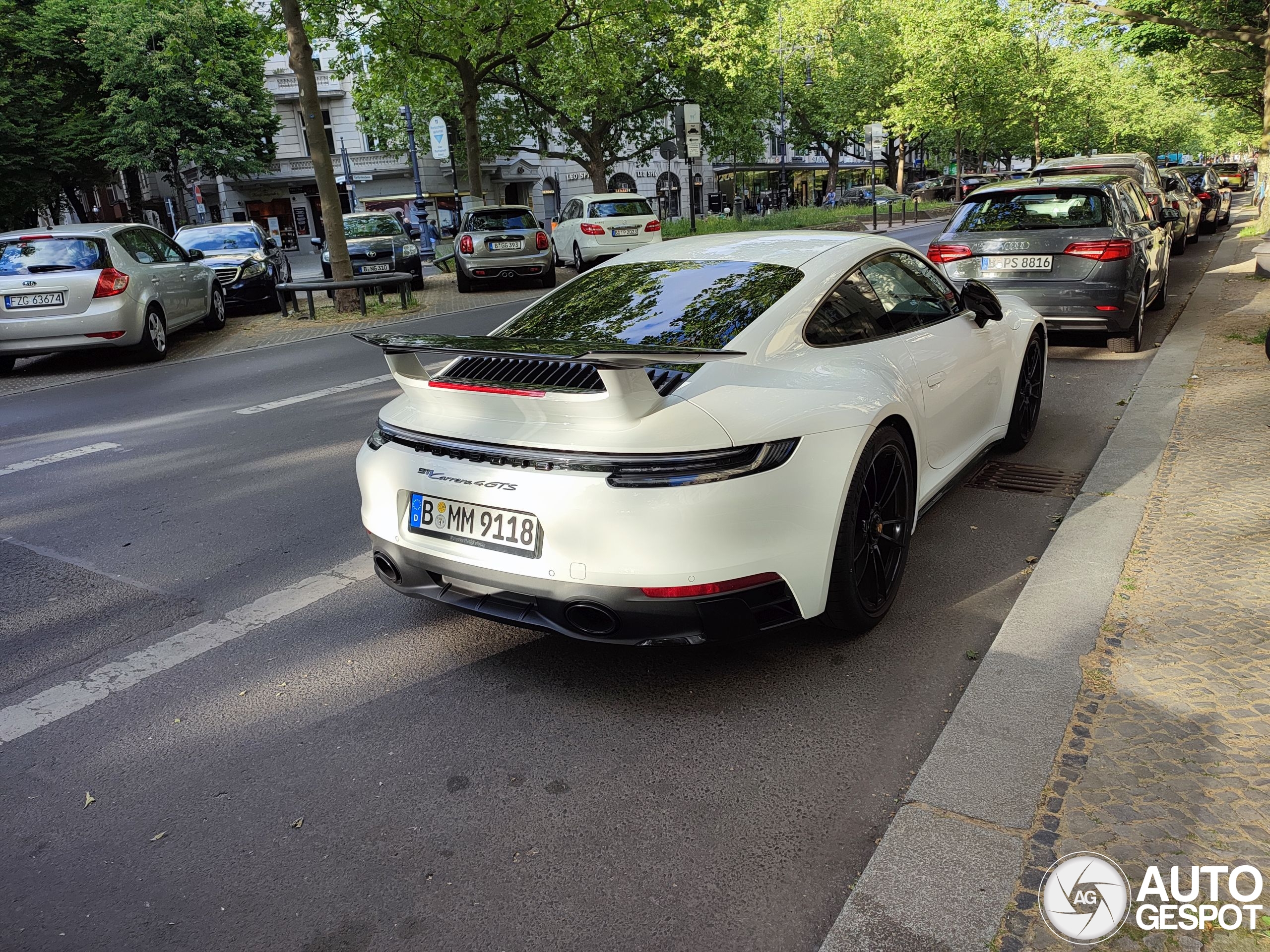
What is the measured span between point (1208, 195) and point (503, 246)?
18439 millimetres

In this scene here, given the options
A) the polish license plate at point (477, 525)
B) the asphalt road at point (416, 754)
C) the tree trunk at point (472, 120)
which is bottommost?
the asphalt road at point (416, 754)

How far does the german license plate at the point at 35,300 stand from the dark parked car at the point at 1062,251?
31.3 feet

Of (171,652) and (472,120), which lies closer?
(171,652)

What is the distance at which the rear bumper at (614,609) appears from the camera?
2857mm

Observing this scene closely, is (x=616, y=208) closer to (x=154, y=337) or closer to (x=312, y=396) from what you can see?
(x=154, y=337)

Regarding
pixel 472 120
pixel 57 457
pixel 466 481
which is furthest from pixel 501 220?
pixel 466 481

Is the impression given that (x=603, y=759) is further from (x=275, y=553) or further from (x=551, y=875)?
(x=275, y=553)

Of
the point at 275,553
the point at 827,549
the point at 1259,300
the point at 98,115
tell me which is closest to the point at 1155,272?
the point at 1259,300

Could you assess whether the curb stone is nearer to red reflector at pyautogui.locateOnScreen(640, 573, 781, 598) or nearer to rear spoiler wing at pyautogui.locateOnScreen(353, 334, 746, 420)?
red reflector at pyautogui.locateOnScreen(640, 573, 781, 598)

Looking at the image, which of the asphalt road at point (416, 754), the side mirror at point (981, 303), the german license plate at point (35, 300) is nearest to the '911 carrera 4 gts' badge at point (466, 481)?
the asphalt road at point (416, 754)

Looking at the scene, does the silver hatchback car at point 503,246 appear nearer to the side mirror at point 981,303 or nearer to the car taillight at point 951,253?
the car taillight at point 951,253

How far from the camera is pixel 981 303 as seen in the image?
4.72 meters

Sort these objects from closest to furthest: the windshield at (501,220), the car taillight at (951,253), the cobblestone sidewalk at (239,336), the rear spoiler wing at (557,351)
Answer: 1. the rear spoiler wing at (557,351)
2. the car taillight at (951,253)
3. the cobblestone sidewalk at (239,336)
4. the windshield at (501,220)

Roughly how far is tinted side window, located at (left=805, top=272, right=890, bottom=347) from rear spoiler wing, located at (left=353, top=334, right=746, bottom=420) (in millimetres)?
554
